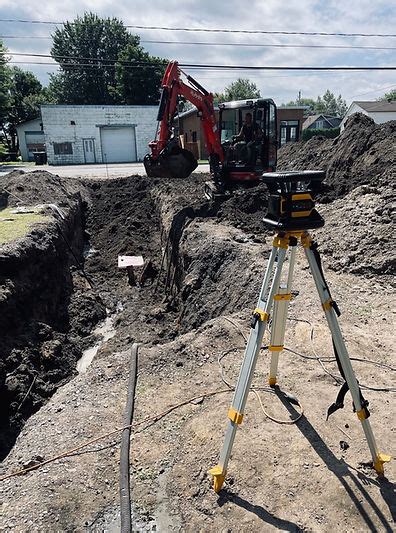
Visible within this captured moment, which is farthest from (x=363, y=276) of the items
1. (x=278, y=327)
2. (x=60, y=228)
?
(x=60, y=228)

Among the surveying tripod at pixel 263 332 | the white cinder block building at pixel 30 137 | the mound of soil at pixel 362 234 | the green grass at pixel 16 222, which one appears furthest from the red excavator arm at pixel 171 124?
the white cinder block building at pixel 30 137

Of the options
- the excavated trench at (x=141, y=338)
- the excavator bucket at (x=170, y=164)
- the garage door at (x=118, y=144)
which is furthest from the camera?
the garage door at (x=118, y=144)

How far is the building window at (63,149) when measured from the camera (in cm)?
3775

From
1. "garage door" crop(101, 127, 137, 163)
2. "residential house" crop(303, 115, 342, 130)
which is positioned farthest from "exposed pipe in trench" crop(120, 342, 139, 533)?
"residential house" crop(303, 115, 342, 130)

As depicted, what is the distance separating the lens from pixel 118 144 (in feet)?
129

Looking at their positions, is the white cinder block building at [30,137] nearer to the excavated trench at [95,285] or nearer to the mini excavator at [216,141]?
the excavated trench at [95,285]

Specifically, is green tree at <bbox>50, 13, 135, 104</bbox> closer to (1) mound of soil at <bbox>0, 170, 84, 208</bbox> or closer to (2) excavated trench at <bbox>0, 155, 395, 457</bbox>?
(1) mound of soil at <bbox>0, 170, 84, 208</bbox>

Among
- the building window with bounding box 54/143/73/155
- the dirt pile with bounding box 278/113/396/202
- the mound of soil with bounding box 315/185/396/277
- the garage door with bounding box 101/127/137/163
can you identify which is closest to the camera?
the mound of soil with bounding box 315/185/396/277

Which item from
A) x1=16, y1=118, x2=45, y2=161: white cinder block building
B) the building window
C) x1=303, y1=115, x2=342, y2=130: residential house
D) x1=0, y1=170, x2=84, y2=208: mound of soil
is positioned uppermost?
x1=303, y1=115, x2=342, y2=130: residential house

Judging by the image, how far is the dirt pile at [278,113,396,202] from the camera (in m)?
10.8

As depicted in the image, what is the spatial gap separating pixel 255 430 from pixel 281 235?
71.8 inches

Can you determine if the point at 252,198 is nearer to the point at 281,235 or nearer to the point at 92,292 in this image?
the point at 92,292

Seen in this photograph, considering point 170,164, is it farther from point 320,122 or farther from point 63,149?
point 320,122

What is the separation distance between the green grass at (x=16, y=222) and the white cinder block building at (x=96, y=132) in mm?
28293
